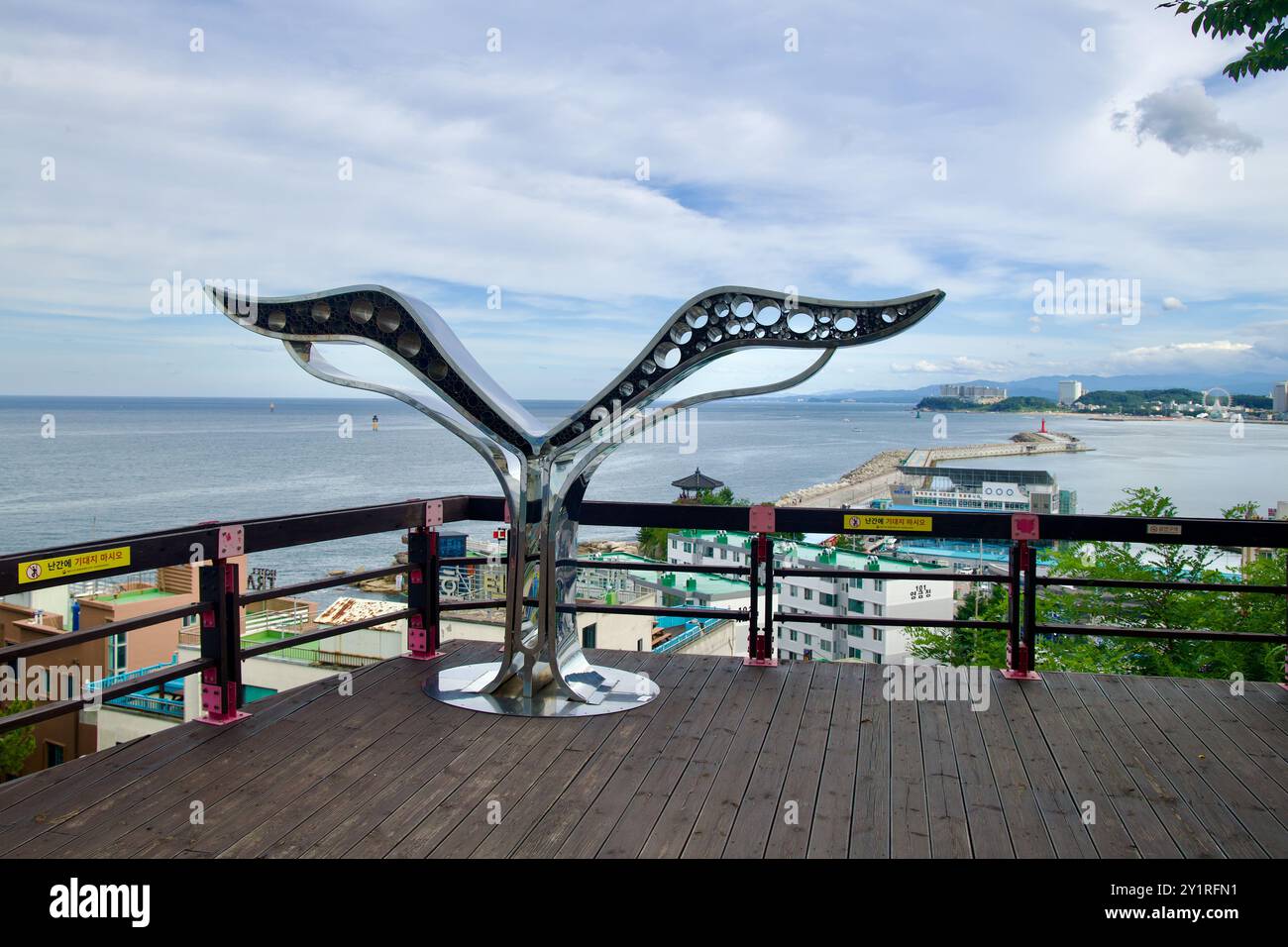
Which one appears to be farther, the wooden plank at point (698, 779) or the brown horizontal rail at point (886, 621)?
the brown horizontal rail at point (886, 621)

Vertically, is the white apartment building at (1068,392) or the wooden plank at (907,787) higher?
the white apartment building at (1068,392)

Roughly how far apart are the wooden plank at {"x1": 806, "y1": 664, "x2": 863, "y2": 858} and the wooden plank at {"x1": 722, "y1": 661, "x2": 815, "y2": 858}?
0.47 ft

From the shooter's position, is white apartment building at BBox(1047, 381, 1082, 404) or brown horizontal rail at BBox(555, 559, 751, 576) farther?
white apartment building at BBox(1047, 381, 1082, 404)

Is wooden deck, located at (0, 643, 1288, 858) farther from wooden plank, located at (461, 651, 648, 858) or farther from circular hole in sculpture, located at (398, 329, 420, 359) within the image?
circular hole in sculpture, located at (398, 329, 420, 359)

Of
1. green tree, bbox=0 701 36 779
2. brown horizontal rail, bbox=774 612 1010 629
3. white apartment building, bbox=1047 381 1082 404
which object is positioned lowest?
green tree, bbox=0 701 36 779

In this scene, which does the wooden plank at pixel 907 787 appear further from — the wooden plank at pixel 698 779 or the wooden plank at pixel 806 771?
the wooden plank at pixel 698 779

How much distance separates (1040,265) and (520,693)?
223 ft

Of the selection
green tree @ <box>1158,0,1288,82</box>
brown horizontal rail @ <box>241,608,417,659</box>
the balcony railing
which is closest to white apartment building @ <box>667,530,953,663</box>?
the balcony railing

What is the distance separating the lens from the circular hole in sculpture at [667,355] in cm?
425

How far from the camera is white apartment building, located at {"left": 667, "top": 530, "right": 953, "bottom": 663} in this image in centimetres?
552

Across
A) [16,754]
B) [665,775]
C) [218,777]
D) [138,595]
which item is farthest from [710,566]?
[16,754]

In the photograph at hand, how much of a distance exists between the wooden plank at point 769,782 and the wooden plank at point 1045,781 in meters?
0.88

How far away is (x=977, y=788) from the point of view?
3361 mm

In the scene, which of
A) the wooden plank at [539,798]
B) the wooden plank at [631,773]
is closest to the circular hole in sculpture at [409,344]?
the wooden plank at [539,798]
